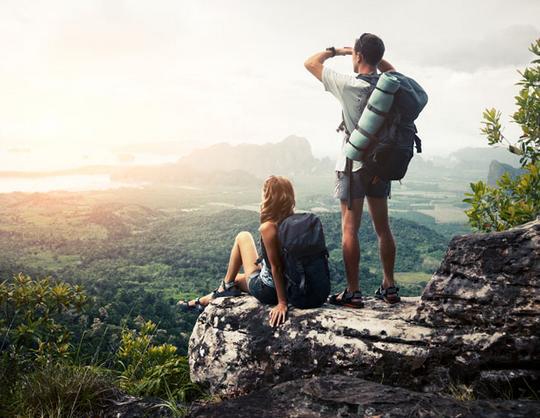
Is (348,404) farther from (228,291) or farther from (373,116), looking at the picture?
(373,116)

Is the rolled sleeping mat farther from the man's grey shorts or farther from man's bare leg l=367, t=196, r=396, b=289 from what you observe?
man's bare leg l=367, t=196, r=396, b=289

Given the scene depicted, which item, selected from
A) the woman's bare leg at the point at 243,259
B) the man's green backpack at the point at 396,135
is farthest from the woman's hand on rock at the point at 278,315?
the man's green backpack at the point at 396,135

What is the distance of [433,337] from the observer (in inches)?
148

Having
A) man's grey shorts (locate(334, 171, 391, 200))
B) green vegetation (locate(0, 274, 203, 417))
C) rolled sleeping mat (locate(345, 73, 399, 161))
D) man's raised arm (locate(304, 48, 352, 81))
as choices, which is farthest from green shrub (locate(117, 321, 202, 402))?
man's raised arm (locate(304, 48, 352, 81))

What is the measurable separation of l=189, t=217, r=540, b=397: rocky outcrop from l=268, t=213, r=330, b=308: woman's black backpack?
0.18 m

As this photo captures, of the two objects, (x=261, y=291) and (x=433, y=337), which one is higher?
(x=261, y=291)

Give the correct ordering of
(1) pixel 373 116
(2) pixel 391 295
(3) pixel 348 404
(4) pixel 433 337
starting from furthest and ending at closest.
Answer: (2) pixel 391 295 → (1) pixel 373 116 → (4) pixel 433 337 → (3) pixel 348 404

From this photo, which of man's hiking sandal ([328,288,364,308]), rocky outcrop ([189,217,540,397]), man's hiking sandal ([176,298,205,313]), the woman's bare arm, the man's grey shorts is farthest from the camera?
man's hiking sandal ([176,298,205,313])

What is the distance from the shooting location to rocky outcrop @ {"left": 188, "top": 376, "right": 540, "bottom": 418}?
2797 mm

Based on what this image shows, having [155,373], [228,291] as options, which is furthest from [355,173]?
[155,373]

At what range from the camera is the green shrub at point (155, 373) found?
4.60 meters

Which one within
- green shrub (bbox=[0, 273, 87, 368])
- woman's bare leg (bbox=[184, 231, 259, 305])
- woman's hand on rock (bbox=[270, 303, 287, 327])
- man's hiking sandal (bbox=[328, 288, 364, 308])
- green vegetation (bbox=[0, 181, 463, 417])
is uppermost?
woman's bare leg (bbox=[184, 231, 259, 305])

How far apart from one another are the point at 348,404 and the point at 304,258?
142cm

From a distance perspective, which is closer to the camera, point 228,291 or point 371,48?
point 371,48
